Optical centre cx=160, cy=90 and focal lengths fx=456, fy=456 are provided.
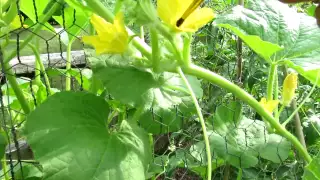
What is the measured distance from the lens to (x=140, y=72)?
62cm

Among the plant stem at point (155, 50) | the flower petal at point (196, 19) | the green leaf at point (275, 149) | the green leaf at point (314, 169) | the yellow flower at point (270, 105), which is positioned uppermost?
the flower petal at point (196, 19)

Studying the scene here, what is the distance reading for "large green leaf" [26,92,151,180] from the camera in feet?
1.81

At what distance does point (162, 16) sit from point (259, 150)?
17.7 inches

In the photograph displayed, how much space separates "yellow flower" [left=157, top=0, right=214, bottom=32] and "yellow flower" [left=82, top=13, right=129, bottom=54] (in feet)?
0.19

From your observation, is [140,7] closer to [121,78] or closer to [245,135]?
[121,78]

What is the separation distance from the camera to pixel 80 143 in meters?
0.57

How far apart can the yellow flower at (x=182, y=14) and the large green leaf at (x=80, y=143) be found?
18cm

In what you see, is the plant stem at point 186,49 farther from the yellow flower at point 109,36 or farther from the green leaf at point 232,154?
the green leaf at point 232,154

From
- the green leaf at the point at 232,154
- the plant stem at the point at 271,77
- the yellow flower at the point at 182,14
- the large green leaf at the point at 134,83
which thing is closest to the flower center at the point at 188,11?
the yellow flower at the point at 182,14

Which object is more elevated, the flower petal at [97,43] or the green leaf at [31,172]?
the flower petal at [97,43]

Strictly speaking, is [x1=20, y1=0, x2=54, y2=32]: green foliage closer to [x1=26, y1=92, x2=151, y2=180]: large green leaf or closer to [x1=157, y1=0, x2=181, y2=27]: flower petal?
[x1=26, y1=92, x2=151, y2=180]: large green leaf

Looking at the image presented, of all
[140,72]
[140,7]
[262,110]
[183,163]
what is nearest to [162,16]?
[140,7]

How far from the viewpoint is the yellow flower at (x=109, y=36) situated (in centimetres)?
53

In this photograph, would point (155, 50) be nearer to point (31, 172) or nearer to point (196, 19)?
point (196, 19)
